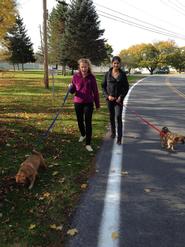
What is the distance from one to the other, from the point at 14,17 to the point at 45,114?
2105cm

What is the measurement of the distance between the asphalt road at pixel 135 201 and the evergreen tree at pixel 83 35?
136 ft

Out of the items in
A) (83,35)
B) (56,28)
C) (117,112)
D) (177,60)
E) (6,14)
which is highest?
(6,14)

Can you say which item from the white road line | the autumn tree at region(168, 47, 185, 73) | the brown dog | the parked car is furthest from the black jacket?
the autumn tree at region(168, 47, 185, 73)

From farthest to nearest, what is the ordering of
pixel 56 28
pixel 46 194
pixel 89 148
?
1. pixel 56 28
2. pixel 89 148
3. pixel 46 194

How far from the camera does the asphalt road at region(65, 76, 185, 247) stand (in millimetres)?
4020

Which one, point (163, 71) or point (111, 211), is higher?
point (111, 211)

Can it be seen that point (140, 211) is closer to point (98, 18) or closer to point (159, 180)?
point (159, 180)

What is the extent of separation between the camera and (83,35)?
48.5 meters

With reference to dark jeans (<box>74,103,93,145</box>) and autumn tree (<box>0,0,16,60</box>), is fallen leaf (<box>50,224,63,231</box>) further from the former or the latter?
autumn tree (<box>0,0,16,60</box>)

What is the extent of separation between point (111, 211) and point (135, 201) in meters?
0.46

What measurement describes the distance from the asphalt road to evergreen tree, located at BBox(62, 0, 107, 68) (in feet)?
136

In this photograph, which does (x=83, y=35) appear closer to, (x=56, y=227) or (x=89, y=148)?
(x=89, y=148)

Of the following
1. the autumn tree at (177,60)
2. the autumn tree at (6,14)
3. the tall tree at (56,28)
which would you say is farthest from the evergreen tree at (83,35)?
the autumn tree at (177,60)

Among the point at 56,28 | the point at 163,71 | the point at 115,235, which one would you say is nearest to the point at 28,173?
the point at 115,235
